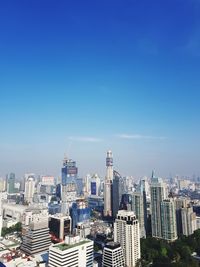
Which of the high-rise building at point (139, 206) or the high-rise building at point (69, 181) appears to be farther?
the high-rise building at point (69, 181)

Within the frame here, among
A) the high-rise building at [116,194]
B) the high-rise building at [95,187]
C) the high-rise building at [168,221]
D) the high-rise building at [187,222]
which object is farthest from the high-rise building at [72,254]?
the high-rise building at [95,187]

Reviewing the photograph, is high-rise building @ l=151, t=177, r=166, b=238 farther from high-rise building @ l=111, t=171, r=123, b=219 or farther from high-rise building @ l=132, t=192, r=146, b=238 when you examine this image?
high-rise building @ l=111, t=171, r=123, b=219

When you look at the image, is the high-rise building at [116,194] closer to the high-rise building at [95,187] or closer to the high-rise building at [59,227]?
the high-rise building at [59,227]

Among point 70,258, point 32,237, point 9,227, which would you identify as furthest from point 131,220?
point 9,227

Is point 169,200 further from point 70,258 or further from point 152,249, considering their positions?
point 70,258

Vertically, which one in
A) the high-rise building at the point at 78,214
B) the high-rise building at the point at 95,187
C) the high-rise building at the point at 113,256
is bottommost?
the high-rise building at the point at 113,256

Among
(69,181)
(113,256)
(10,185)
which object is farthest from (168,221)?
(10,185)

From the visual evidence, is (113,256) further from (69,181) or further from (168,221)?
(69,181)
